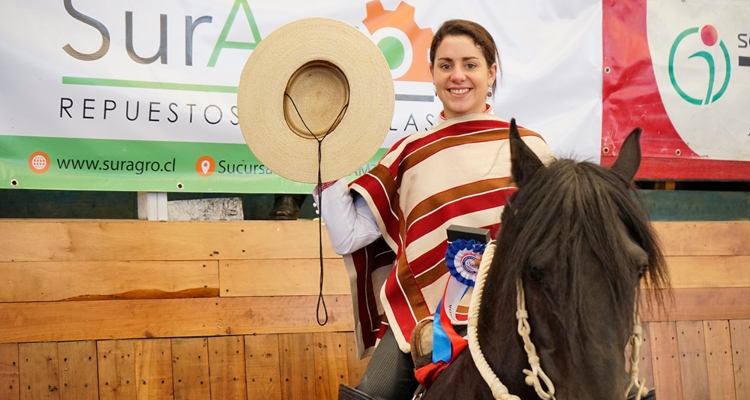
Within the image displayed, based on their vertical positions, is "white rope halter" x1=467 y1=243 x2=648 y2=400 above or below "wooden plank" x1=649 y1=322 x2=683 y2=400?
above

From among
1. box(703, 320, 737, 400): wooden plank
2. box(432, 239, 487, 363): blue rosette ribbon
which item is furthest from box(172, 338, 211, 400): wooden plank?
box(703, 320, 737, 400): wooden plank

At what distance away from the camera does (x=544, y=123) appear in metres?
Answer: 3.56

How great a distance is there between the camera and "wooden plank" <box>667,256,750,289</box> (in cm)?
368

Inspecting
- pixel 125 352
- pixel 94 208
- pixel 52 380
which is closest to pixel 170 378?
pixel 125 352

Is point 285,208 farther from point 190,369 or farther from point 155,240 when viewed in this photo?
point 190,369

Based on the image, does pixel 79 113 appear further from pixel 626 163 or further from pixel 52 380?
pixel 626 163

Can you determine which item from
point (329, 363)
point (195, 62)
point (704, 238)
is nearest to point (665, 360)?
point (704, 238)

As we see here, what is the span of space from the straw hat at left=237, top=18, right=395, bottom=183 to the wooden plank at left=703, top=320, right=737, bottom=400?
97.3 inches

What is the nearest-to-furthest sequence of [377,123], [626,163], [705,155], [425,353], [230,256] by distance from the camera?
[626,163] → [425,353] → [377,123] → [230,256] → [705,155]

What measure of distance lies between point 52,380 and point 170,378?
437mm

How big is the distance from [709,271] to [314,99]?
254 centimetres

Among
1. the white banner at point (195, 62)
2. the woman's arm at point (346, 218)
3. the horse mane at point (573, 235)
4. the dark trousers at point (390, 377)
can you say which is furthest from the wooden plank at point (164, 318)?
the horse mane at point (573, 235)

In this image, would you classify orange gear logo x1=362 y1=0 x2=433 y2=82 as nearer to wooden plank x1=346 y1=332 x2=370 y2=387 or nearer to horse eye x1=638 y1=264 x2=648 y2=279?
wooden plank x1=346 y1=332 x2=370 y2=387

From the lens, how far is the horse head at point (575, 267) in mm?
1184
